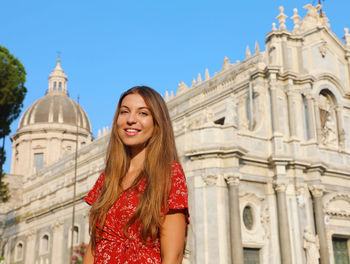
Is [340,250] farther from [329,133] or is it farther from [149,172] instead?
[149,172]

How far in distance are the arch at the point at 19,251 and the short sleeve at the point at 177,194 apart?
38.0 metres

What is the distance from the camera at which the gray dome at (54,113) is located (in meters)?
54.8

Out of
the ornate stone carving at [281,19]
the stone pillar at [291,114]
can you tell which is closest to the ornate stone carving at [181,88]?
the ornate stone carving at [281,19]

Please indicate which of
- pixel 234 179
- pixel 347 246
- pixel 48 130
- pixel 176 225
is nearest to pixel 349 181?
pixel 347 246

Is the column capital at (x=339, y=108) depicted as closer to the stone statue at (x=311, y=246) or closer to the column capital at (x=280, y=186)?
the column capital at (x=280, y=186)

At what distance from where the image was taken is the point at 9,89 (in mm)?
19422

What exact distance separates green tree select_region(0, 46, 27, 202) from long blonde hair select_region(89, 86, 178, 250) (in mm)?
17870

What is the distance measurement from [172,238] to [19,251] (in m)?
39.5

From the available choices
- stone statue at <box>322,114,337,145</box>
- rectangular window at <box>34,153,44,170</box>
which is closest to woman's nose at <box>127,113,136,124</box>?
stone statue at <box>322,114,337,145</box>

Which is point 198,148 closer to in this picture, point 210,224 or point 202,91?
point 210,224

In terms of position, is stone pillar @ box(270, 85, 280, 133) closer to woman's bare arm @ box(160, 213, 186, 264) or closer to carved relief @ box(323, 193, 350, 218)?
carved relief @ box(323, 193, 350, 218)

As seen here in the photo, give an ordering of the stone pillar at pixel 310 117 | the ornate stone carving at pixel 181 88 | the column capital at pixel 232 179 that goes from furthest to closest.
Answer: the ornate stone carving at pixel 181 88 < the stone pillar at pixel 310 117 < the column capital at pixel 232 179

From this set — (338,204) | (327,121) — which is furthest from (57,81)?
(338,204)

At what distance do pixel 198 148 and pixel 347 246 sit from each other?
998 centimetres
